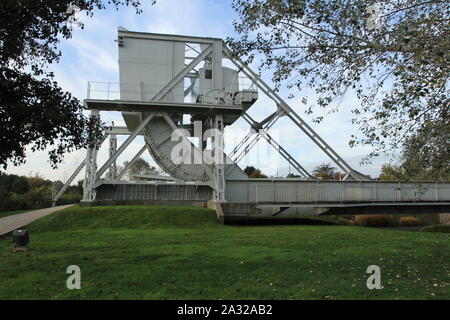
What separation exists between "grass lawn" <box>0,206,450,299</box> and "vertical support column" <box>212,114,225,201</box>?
1060 centimetres

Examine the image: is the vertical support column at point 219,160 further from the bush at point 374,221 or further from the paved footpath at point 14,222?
the bush at point 374,221

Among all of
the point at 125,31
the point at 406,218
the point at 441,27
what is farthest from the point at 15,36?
the point at 406,218

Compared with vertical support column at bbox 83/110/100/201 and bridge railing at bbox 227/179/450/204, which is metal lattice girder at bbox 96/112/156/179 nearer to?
vertical support column at bbox 83/110/100/201

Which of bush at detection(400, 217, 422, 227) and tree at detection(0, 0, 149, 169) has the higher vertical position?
tree at detection(0, 0, 149, 169)

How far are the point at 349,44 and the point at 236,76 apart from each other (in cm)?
1916

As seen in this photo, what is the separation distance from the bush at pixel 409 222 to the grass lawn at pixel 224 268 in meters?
25.0

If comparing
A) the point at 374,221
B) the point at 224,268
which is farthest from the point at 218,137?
the point at 374,221

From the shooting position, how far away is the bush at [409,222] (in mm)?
35094

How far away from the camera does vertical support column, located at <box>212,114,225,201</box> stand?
23.9 m

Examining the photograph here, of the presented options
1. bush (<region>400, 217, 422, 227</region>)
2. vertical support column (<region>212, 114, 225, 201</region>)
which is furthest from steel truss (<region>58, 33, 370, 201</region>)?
bush (<region>400, 217, 422, 227</region>)

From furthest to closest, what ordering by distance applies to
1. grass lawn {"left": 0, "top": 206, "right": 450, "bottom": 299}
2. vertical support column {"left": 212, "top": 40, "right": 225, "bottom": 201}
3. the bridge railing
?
the bridge railing, vertical support column {"left": 212, "top": 40, "right": 225, "bottom": 201}, grass lawn {"left": 0, "top": 206, "right": 450, "bottom": 299}
